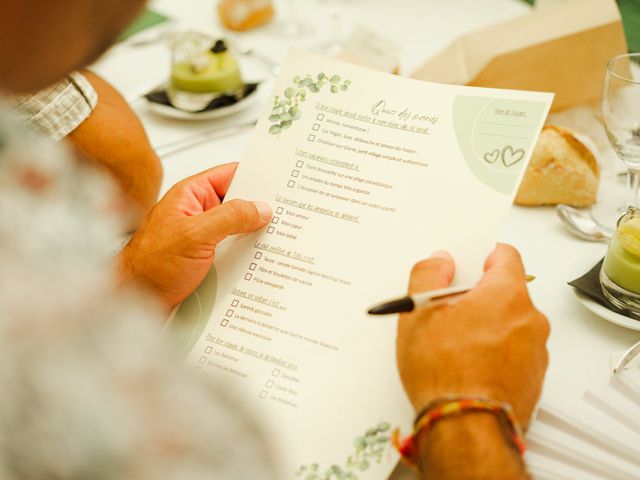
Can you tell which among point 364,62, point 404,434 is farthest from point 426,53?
point 404,434

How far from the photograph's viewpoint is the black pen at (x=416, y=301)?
690 millimetres

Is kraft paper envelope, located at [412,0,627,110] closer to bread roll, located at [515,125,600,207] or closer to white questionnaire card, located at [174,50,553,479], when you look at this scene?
bread roll, located at [515,125,600,207]

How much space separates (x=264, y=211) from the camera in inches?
34.0

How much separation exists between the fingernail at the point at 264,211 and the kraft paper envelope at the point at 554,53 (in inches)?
20.8

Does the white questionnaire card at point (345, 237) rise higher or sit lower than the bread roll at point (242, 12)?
higher

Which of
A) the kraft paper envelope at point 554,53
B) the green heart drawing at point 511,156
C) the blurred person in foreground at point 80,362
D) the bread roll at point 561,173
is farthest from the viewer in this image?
the kraft paper envelope at point 554,53

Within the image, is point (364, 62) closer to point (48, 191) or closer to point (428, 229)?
point (428, 229)

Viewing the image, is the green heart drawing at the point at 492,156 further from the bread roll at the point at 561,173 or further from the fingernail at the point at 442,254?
the bread roll at the point at 561,173

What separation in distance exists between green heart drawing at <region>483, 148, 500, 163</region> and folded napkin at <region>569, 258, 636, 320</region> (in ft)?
0.71

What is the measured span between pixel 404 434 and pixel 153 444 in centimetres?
46

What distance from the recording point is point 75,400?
0.91 feet

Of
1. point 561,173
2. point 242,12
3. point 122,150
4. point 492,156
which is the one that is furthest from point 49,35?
point 242,12

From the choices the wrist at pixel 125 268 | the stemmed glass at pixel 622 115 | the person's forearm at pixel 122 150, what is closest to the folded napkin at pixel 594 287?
the stemmed glass at pixel 622 115

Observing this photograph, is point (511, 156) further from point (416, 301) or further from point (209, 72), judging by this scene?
point (209, 72)
